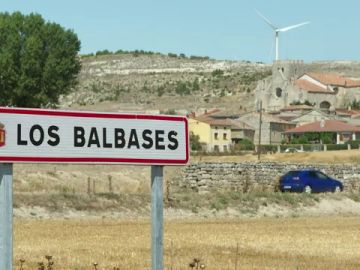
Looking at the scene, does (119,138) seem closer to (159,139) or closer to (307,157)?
(159,139)

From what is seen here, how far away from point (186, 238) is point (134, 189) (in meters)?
25.9

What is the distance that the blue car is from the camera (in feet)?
164

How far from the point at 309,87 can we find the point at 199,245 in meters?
159

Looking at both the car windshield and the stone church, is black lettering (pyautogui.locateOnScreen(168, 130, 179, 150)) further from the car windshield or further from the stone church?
the stone church

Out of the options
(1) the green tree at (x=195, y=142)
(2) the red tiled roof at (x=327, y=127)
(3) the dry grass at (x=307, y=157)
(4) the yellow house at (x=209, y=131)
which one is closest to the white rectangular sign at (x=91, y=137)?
(3) the dry grass at (x=307, y=157)

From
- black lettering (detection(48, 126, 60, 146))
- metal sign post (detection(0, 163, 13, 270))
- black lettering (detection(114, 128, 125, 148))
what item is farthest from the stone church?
metal sign post (detection(0, 163, 13, 270))

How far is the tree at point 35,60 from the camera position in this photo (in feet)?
319

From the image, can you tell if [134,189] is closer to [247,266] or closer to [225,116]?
[247,266]

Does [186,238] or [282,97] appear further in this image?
[282,97]

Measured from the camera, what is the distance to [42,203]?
36188mm

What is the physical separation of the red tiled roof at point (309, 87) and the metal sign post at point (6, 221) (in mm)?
169599

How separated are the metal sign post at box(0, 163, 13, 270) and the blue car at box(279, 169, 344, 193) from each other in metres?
43.8

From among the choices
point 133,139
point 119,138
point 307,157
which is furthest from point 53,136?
point 307,157

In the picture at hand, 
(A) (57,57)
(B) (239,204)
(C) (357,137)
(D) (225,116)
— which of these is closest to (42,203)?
(B) (239,204)
